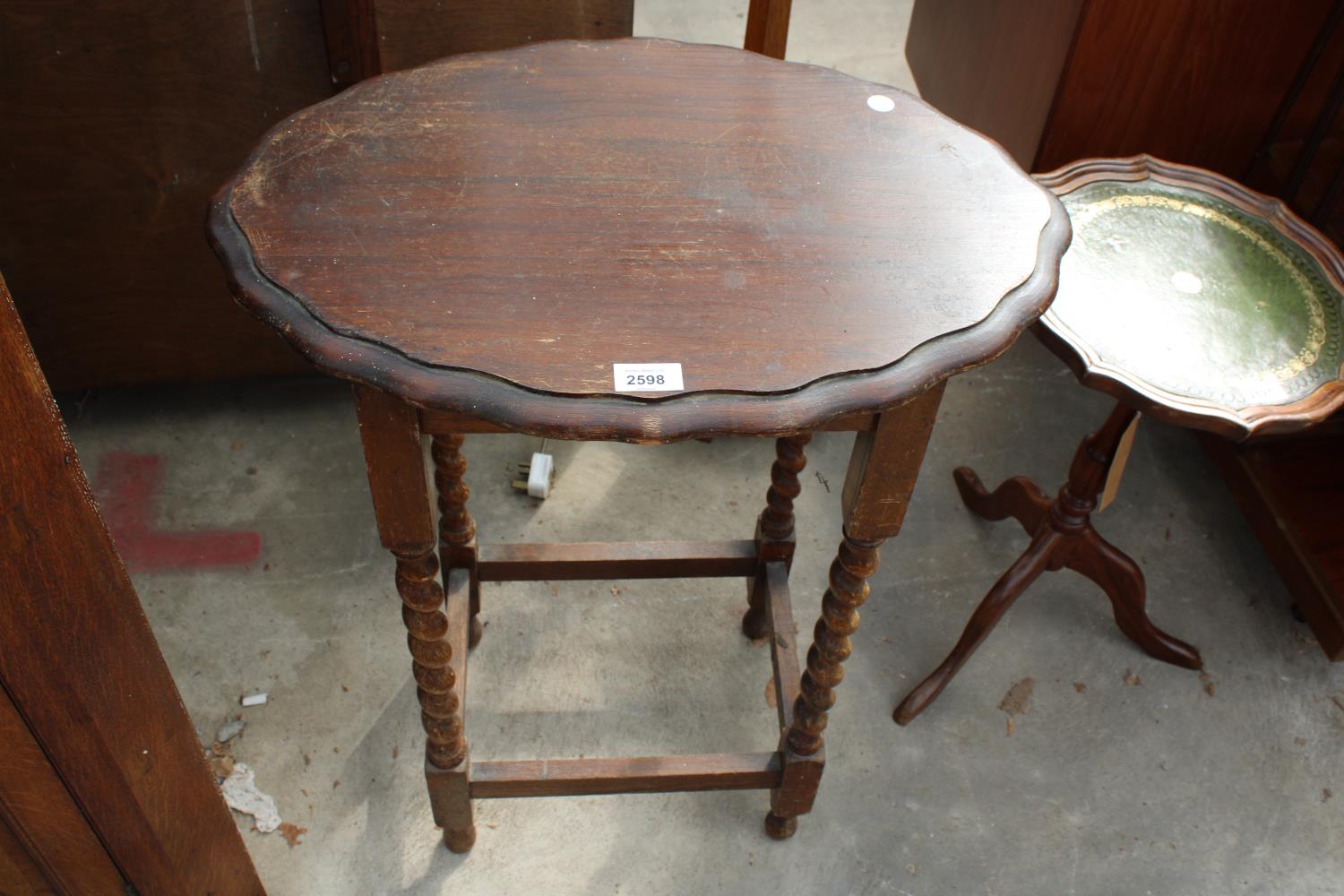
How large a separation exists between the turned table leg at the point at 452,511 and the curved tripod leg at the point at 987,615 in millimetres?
865

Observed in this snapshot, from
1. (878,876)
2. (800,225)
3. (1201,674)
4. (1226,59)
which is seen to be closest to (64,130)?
(800,225)

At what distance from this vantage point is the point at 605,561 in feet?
6.92

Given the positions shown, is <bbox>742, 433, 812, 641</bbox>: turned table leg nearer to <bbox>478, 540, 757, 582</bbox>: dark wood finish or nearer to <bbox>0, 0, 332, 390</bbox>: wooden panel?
<bbox>478, 540, 757, 582</bbox>: dark wood finish

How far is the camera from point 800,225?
1443mm

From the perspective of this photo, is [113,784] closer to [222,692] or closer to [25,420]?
[25,420]

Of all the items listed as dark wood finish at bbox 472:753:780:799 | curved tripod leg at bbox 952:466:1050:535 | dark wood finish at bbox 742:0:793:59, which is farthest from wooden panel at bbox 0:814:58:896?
curved tripod leg at bbox 952:466:1050:535

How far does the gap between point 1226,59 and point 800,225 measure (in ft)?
4.53

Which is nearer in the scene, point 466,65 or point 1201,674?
point 466,65

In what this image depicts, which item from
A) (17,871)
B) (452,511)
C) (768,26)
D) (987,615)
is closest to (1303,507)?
(987,615)

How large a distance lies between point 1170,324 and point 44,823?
1757 millimetres

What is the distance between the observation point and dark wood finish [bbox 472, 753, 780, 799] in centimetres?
185

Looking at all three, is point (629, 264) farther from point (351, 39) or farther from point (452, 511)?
point (351, 39)

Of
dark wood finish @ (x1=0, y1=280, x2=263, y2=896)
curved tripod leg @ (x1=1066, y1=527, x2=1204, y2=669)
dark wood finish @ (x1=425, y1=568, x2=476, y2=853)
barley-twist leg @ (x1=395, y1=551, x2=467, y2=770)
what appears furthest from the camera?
curved tripod leg @ (x1=1066, y1=527, x2=1204, y2=669)

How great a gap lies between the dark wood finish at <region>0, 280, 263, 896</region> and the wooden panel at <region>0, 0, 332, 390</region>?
1092 mm
